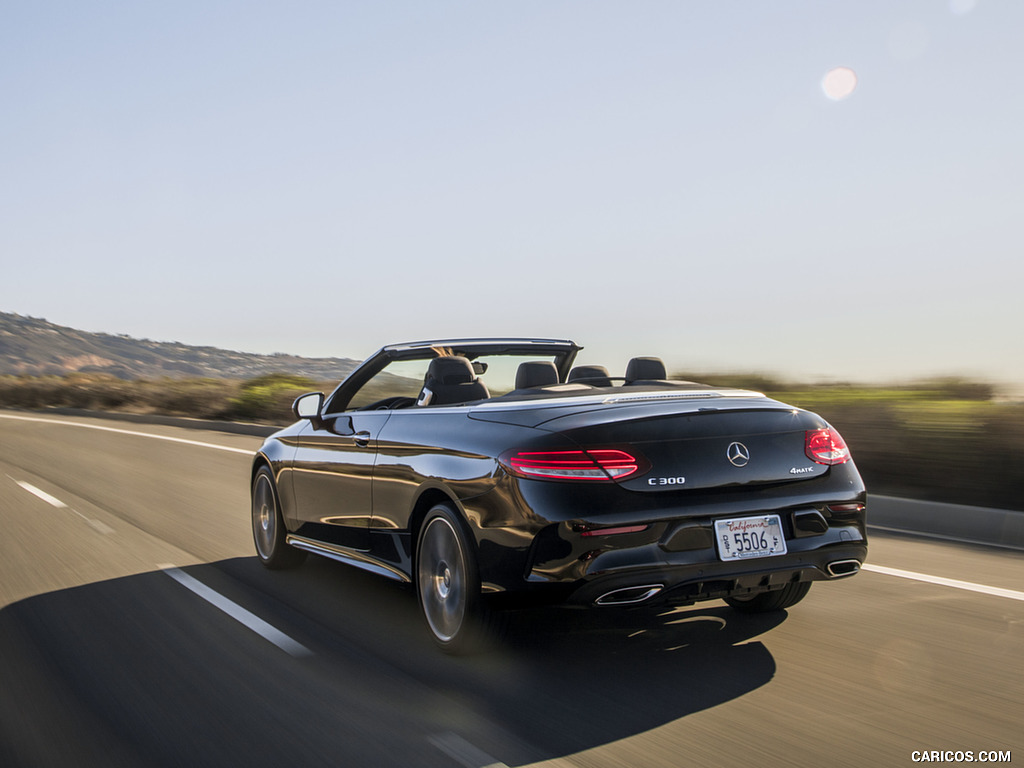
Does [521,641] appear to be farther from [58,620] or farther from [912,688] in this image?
[58,620]

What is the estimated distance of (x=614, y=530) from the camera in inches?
174

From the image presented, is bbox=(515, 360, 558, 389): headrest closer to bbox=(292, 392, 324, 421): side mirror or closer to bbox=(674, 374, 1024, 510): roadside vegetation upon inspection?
bbox=(292, 392, 324, 421): side mirror

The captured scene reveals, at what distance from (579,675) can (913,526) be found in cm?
535

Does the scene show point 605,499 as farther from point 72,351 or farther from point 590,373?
point 72,351

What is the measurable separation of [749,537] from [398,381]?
3.26m

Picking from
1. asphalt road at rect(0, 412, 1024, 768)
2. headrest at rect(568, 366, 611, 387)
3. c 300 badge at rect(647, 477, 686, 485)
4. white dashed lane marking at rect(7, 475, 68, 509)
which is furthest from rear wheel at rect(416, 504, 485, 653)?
white dashed lane marking at rect(7, 475, 68, 509)

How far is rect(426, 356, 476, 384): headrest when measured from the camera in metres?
5.93

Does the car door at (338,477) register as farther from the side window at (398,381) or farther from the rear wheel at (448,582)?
the rear wheel at (448,582)

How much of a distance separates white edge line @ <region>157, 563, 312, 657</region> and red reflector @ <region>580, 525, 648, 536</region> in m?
1.71

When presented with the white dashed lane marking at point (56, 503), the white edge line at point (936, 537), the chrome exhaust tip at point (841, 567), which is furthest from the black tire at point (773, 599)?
the white dashed lane marking at point (56, 503)

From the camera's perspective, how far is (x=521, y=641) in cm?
534

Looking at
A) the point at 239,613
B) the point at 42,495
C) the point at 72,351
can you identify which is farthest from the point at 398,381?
the point at 72,351

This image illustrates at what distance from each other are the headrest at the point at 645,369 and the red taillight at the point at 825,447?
1210 millimetres

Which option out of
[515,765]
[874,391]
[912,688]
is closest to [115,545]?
[515,765]
